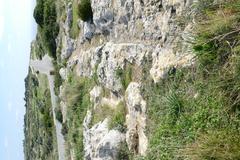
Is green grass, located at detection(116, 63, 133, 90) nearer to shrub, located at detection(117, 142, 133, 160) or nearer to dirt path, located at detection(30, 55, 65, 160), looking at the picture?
shrub, located at detection(117, 142, 133, 160)

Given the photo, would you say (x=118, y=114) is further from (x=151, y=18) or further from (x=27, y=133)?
(x=27, y=133)

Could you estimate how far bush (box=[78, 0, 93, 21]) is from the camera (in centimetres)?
2531

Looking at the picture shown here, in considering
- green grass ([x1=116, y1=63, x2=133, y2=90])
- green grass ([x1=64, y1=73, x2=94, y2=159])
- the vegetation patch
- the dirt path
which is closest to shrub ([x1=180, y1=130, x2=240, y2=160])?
green grass ([x1=116, y1=63, x2=133, y2=90])

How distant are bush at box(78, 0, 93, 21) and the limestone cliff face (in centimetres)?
44

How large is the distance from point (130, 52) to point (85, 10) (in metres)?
7.45

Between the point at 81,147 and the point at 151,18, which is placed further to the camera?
the point at 81,147

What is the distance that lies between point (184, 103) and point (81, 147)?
12.6 m

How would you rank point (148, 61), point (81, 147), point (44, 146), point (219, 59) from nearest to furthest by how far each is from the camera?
point (219, 59), point (148, 61), point (81, 147), point (44, 146)

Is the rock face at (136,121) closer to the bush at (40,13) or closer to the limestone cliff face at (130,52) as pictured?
the limestone cliff face at (130,52)

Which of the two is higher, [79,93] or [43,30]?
[43,30]

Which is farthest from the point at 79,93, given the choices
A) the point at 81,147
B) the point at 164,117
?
the point at 164,117

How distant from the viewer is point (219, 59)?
36.9ft

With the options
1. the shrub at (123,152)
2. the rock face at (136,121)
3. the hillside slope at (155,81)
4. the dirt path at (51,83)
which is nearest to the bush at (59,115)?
the dirt path at (51,83)

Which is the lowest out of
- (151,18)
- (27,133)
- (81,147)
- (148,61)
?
(27,133)
